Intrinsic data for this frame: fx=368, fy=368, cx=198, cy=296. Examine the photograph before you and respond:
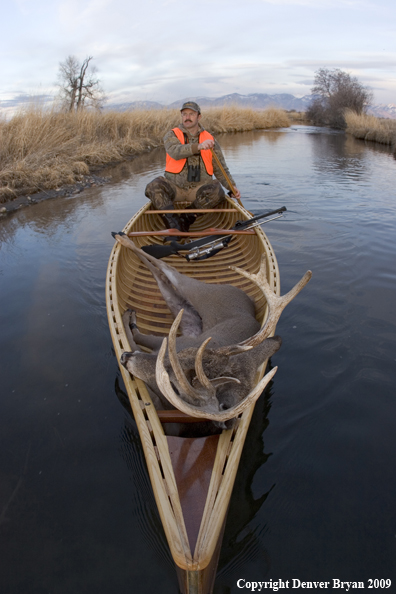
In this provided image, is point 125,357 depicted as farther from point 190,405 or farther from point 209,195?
point 209,195

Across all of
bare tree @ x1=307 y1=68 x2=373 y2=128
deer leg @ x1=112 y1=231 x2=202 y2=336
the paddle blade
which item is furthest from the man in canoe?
bare tree @ x1=307 y1=68 x2=373 y2=128

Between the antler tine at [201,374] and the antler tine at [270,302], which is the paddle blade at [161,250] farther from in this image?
the antler tine at [201,374]

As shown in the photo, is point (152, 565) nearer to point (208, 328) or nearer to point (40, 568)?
point (40, 568)

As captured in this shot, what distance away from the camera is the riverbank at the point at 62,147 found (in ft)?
36.4

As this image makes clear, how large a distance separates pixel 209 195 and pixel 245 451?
452 centimetres

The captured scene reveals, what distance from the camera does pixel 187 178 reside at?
641 cm

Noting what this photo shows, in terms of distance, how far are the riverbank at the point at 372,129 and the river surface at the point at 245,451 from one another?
17.1 m

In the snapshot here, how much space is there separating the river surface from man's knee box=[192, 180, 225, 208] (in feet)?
5.22

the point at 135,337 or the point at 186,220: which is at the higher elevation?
the point at 186,220

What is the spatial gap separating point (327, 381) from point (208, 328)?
57.3 inches

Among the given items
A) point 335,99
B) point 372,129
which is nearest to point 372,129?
point 372,129

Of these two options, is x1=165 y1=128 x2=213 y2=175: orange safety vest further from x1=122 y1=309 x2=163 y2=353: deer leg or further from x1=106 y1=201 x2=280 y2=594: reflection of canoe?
x1=122 y1=309 x2=163 y2=353: deer leg

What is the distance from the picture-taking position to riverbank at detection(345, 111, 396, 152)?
2042 cm

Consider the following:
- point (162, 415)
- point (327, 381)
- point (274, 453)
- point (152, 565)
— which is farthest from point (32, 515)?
point (327, 381)
